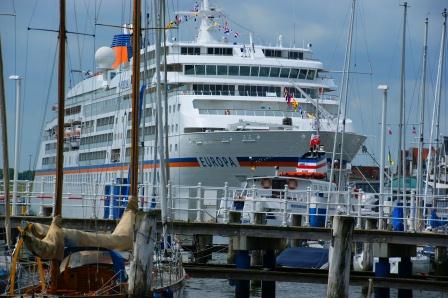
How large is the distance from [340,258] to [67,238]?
6.70 metres

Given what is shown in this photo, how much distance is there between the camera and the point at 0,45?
33.7 metres

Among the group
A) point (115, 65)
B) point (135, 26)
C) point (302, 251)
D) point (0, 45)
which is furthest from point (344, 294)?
point (115, 65)

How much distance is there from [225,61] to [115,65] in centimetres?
1503

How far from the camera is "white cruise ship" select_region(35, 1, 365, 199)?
233 feet

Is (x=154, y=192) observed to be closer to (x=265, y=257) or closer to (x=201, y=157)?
(x=265, y=257)

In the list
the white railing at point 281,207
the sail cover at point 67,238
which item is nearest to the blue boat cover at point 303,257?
the white railing at point 281,207

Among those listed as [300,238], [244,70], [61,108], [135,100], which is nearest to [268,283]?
[300,238]

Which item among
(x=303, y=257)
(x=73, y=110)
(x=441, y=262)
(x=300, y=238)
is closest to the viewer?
(x=300, y=238)

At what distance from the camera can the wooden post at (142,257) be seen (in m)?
28.1

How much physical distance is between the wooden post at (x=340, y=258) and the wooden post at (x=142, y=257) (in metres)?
4.61

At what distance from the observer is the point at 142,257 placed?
28297mm

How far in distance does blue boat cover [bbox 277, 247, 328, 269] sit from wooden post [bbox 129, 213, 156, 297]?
68.6 ft

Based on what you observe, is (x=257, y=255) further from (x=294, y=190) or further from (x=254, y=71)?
(x=254, y=71)

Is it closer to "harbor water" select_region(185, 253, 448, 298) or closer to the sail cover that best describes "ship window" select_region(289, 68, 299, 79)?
"harbor water" select_region(185, 253, 448, 298)
